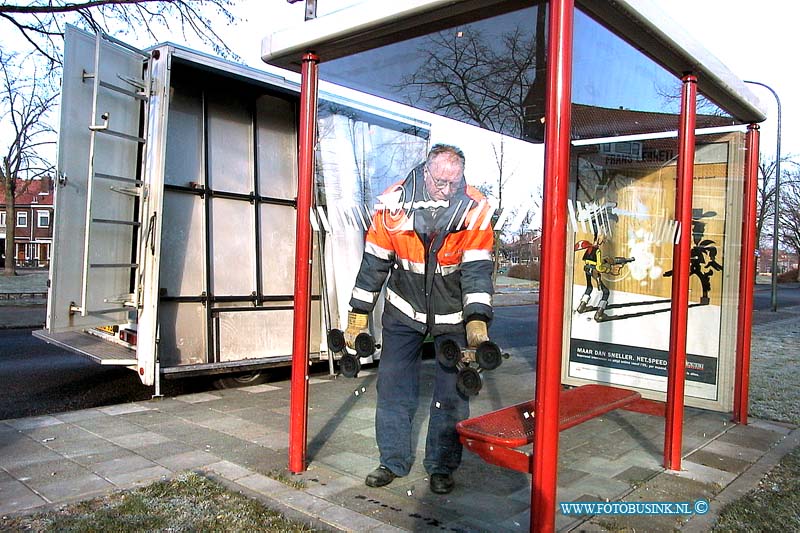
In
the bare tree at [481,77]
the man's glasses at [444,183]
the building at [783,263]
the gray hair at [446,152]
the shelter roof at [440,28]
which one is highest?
the building at [783,263]

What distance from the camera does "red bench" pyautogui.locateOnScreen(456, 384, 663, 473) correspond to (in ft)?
11.4

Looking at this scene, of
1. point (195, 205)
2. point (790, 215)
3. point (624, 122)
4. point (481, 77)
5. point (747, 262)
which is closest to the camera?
point (481, 77)

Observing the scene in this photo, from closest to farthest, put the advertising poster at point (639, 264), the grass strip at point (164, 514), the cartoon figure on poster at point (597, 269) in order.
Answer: the grass strip at point (164, 514)
the advertising poster at point (639, 264)
the cartoon figure on poster at point (597, 269)

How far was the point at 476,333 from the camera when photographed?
386 cm

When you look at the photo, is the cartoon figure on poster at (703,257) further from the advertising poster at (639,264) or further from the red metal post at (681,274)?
the red metal post at (681,274)

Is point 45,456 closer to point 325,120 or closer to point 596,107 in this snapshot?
point 325,120

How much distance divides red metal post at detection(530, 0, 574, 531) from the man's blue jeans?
978 mm

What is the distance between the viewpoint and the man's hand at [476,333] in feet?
12.6

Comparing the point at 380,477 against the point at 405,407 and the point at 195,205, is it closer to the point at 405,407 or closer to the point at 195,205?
the point at 405,407

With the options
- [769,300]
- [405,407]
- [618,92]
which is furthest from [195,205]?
[769,300]

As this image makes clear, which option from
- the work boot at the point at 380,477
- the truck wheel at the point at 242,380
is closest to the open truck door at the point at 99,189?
the truck wheel at the point at 242,380

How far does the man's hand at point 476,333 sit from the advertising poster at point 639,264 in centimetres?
279

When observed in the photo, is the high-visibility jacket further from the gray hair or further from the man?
the gray hair

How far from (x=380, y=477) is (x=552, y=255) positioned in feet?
6.30
